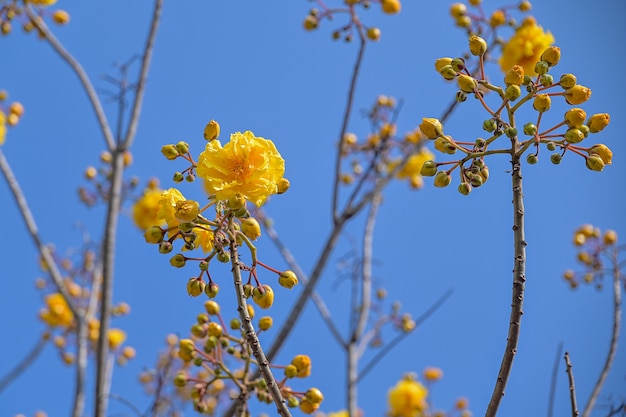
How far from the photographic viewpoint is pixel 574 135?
1761mm

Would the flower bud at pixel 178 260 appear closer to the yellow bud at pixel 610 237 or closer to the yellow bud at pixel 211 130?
the yellow bud at pixel 211 130

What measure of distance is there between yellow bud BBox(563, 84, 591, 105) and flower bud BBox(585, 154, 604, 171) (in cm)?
18

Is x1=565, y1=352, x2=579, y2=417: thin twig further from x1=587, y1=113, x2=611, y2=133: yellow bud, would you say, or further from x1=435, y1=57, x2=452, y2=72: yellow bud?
x1=435, y1=57, x2=452, y2=72: yellow bud

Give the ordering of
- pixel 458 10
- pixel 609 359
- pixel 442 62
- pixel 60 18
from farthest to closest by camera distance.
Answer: pixel 60 18, pixel 458 10, pixel 609 359, pixel 442 62

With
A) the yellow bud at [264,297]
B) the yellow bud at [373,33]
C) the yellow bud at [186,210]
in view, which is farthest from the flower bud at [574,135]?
the yellow bud at [373,33]

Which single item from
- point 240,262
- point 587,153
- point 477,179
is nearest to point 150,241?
point 240,262

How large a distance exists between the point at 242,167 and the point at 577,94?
41.4 inches

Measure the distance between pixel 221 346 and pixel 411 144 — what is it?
2.96 metres

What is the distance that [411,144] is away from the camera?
494 centimetres

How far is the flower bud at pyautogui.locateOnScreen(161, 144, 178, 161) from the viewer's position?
1.90m

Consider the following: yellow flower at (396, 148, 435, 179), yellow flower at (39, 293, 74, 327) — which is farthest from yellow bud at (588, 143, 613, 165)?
yellow flower at (39, 293, 74, 327)

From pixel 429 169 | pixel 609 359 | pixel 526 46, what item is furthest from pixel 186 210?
pixel 526 46

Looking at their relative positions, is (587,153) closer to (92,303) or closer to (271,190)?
(271,190)

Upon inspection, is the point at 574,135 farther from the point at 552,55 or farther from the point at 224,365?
the point at 224,365
